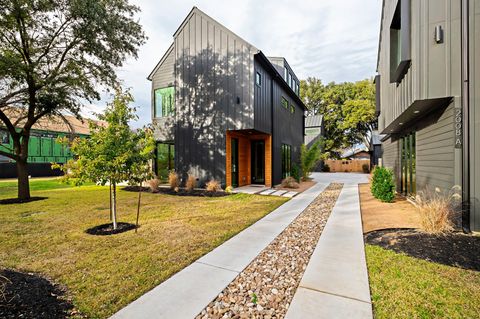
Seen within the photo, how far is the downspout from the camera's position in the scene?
421cm

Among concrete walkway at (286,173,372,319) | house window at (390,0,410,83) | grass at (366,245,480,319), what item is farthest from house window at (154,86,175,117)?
grass at (366,245,480,319)

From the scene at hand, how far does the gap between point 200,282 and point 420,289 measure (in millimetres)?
2645

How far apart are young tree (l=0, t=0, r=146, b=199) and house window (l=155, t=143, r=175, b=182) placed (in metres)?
4.66

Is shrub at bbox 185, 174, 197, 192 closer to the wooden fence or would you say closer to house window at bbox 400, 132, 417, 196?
house window at bbox 400, 132, 417, 196

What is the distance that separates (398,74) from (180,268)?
7.46 metres

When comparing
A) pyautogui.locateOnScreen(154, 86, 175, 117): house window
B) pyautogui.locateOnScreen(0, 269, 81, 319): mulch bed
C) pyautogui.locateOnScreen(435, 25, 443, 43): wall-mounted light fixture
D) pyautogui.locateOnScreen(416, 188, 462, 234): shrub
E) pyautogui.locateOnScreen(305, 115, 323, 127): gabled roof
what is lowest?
pyautogui.locateOnScreen(0, 269, 81, 319): mulch bed

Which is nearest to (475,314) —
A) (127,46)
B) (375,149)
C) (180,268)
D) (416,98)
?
(180,268)

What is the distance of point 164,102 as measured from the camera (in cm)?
1283

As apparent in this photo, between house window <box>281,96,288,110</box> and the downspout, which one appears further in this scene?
house window <box>281,96,288,110</box>

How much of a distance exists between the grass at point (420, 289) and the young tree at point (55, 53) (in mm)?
10792

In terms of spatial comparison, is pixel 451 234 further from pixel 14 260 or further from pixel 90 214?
pixel 90 214

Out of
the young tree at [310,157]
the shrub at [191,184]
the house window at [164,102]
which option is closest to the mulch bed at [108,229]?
the shrub at [191,184]

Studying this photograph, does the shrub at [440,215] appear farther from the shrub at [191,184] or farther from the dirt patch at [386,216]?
the shrub at [191,184]

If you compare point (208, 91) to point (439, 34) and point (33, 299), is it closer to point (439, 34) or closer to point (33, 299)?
point (439, 34)
